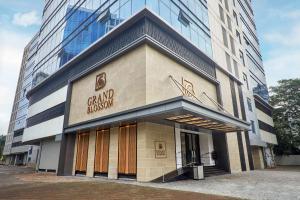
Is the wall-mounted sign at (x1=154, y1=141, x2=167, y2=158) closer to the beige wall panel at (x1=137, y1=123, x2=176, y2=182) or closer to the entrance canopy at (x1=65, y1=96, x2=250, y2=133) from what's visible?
the beige wall panel at (x1=137, y1=123, x2=176, y2=182)

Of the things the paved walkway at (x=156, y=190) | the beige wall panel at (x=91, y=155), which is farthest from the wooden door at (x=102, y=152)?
the paved walkway at (x=156, y=190)

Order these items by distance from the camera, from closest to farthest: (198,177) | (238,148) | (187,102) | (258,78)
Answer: (187,102), (198,177), (238,148), (258,78)

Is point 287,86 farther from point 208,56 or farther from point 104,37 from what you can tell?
point 104,37

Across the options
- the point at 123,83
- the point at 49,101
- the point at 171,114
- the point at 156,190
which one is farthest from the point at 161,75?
the point at 49,101

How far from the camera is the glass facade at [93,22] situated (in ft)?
64.8

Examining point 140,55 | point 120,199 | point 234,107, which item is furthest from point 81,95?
point 234,107

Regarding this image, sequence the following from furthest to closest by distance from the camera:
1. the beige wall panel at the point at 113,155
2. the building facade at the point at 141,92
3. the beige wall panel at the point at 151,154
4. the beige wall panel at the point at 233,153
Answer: the beige wall panel at the point at 233,153
the beige wall panel at the point at 113,155
the building facade at the point at 141,92
the beige wall panel at the point at 151,154

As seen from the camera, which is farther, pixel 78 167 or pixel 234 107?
pixel 234 107

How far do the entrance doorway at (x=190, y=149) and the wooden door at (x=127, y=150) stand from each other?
5120 mm

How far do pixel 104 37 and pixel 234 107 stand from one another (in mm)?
18669

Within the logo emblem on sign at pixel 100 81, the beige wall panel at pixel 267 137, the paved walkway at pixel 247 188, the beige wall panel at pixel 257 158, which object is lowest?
the paved walkway at pixel 247 188

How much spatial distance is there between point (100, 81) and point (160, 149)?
9282 mm

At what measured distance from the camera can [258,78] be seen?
43.8 meters

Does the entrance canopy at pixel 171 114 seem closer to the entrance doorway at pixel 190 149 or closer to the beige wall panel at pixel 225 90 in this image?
the entrance doorway at pixel 190 149
